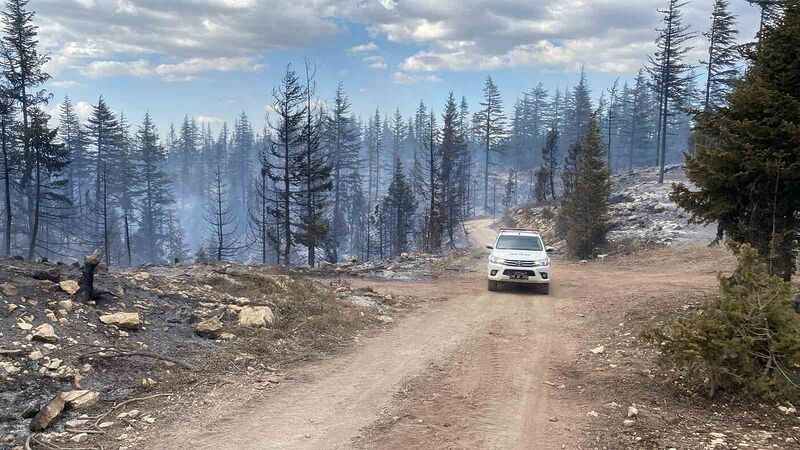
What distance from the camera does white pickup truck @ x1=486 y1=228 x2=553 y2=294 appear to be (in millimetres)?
15000

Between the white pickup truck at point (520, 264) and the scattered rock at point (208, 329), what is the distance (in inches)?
363

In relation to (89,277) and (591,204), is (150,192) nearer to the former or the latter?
(591,204)

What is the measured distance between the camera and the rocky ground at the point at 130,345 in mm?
5539

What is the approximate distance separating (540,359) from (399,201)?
3725 cm

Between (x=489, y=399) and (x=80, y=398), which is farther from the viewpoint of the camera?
(x=489, y=399)

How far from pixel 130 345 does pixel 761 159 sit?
11070 mm

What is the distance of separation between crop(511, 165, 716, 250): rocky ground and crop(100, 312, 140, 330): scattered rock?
18.8 m

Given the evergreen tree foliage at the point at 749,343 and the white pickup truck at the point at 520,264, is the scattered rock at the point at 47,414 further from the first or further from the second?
the white pickup truck at the point at 520,264

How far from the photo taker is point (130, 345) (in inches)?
293

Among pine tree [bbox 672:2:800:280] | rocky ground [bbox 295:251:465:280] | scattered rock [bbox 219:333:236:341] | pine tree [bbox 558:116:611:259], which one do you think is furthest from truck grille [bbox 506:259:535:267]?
pine tree [bbox 558:116:611:259]

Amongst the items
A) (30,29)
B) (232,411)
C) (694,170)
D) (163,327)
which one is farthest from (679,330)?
(30,29)

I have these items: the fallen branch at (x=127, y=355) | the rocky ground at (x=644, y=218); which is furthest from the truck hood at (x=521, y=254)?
the fallen branch at (x=127, y=355)

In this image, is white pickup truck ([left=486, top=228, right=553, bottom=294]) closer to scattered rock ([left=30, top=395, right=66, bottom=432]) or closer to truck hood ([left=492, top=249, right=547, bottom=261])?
truck hood ([left=492, top=249, right=547, bottom=261])

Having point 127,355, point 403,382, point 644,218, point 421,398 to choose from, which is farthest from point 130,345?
point 644,218
